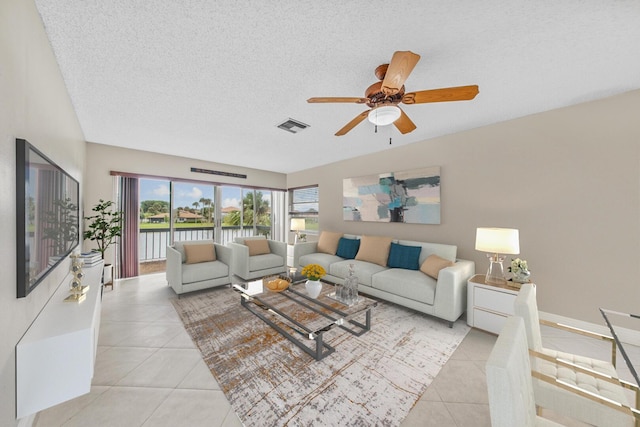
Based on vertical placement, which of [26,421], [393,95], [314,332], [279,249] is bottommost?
[26,421]

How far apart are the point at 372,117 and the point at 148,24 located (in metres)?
1.66

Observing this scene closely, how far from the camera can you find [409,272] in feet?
10.2

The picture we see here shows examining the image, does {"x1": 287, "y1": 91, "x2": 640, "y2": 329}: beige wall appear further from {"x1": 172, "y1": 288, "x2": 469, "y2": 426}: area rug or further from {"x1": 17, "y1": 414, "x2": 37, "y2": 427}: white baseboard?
{"x1": 17, "y1": 414, "x2": 37, "y2": 427}: white baseboard

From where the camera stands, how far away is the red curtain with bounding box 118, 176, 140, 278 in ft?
13.8

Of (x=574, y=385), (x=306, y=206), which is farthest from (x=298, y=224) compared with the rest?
(x=574, y=385)

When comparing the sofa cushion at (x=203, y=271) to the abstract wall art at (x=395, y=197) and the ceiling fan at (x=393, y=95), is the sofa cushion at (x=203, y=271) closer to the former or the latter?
the abstract wall art at (x=395, y=197)

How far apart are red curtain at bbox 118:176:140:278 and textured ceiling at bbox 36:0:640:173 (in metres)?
1.77

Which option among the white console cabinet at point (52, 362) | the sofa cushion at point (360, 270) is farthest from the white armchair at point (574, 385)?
the white console cabinet at point (52, 362)

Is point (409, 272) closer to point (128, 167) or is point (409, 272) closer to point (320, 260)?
point (320, 260)

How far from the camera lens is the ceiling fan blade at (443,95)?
5.06 ft

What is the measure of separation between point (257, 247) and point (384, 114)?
3.51 meters

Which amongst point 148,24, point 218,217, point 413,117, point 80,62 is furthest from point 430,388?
point 218,217

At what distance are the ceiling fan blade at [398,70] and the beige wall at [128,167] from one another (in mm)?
3445

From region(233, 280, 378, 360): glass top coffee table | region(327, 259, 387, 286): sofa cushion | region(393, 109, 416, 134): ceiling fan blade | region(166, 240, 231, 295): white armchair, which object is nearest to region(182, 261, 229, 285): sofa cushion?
region(166, 240, 231, 295): white armchair
